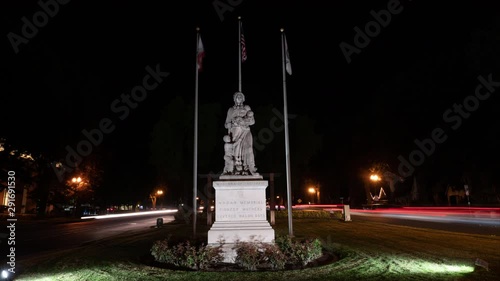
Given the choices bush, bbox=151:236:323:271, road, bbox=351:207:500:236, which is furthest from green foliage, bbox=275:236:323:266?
road, bbox=351:207:500:236

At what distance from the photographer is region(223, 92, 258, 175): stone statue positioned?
38.1 ft

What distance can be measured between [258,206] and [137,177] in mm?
55695

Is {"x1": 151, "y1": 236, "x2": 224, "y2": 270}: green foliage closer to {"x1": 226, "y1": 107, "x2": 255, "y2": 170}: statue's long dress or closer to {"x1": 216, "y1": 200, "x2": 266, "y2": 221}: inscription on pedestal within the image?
{"x1": 216, "y1": 200, "x2": 266, "y2": 221}: inscription on pedestal

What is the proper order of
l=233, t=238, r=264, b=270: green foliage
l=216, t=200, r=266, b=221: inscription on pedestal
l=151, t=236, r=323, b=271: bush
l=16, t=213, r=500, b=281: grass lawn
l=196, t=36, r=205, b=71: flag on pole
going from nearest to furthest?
l=16, t=213, r=500, b=281: grass lawn
l=233, t=238, r=264, b=270: green foliage
l=151, t=236, r=323, b=271: bush
l=216, t=200, r=266, b=221: inscription on pedestal
l=196, t=36, r=205, b=71: flag on pole

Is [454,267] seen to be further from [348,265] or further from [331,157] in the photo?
[331,157]

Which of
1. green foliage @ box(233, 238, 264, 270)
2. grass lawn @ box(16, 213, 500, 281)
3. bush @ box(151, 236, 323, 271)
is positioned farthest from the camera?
bush @ box(151, 236, 323, 271)

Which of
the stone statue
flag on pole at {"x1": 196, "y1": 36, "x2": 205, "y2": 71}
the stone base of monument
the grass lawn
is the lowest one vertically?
the grass lawn

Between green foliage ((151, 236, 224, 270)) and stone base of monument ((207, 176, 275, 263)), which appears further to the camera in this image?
stone base of monument ((207, 176, 275, 263))

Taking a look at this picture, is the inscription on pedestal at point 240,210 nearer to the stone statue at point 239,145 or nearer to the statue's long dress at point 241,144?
the stone statue at point 239,145

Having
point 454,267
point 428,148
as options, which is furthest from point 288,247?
point 428,148

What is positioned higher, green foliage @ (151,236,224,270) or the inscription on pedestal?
the inscription on pedestal

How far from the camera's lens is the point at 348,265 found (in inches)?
378

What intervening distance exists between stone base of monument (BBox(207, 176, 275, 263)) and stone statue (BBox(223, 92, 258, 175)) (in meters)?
0.50

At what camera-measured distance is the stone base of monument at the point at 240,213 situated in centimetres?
1067
